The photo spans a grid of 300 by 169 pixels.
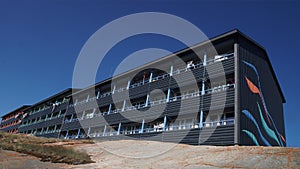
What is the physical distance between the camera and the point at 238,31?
2117 centimetres

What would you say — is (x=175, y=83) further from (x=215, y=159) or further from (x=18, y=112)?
(x=18, y=112)

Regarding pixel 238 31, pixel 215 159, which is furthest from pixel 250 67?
pixel 215 159

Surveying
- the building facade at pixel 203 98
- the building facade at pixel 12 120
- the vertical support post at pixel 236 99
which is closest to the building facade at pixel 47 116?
the building facade at pixel 12 120

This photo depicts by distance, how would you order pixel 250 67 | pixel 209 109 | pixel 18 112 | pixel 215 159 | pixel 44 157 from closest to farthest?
pixel 215 159, pixel 44 157, pixel 209 109, pixel 250 67, pixel 18 112

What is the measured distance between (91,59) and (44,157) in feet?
24.2

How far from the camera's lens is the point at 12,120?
259 ft

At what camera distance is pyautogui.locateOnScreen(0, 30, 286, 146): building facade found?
19.5m

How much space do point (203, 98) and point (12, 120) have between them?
76.9 m

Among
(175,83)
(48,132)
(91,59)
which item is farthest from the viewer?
(48,132)

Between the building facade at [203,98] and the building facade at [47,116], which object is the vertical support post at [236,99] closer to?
the building facade at [203,98]

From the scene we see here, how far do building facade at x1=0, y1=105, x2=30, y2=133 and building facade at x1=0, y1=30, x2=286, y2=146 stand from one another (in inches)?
1857

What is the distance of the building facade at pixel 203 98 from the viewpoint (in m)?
19.5

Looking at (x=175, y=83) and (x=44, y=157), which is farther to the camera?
(x=175, y=83)

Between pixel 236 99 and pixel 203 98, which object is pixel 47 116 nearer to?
pixel 203 98
